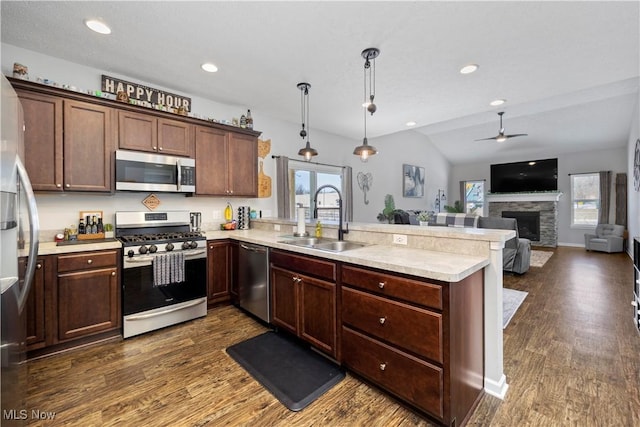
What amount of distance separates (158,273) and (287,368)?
1564 millimetres

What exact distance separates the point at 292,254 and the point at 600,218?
30.3ft

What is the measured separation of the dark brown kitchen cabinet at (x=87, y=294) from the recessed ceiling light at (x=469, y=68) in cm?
389

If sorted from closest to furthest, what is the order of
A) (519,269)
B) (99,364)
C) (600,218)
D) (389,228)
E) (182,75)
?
1. (99,364)
2. (389,228)
3. (182,75)
4. (519,269)
5. (600,218)

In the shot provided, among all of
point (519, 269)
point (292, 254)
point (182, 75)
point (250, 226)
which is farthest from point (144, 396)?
point (519, 269)

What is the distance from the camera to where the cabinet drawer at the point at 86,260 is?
228 cm

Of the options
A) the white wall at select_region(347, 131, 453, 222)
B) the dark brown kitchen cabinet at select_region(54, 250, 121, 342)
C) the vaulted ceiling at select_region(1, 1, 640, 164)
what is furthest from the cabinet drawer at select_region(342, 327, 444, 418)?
the white wall at select_region(347, 131, 453, 222)

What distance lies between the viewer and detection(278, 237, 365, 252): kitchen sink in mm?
2541

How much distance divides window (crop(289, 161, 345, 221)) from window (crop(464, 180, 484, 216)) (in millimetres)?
6401

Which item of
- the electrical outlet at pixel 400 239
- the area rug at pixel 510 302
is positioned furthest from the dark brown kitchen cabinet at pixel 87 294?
the area rug at pixel 510 302

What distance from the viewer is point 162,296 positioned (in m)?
2.74

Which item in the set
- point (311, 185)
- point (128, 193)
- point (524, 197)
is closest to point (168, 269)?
point (128, 193)

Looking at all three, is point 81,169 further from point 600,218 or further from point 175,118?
point 600,218

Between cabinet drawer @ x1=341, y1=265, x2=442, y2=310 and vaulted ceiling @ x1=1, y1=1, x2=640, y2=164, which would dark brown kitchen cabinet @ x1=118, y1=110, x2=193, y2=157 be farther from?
cabinet drawer @ x1=341, y1=265, x2=442, y2=310

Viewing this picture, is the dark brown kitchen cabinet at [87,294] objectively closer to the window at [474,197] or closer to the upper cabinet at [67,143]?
the upper cabinet at [67,143]
